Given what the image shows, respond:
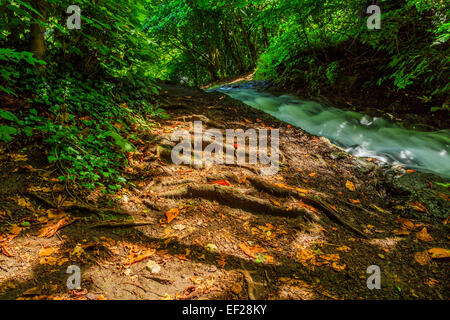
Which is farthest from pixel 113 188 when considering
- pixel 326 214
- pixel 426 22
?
pixel 426 22

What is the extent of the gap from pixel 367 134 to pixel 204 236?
6586 millimetres

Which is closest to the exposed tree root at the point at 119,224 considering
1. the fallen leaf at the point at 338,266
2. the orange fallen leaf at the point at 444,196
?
the fallen leaf at the point at 338,266

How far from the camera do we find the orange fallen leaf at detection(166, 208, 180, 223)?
2298 mm

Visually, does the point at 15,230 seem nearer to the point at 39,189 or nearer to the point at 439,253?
the point at 39,189

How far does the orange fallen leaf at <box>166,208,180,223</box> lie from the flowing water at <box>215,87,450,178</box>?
206 inches

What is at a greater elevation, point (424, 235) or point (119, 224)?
point (119, 224)

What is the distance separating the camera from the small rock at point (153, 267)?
67.5 inches

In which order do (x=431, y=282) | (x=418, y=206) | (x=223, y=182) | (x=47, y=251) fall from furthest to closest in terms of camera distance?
(x=418, y=206) < (x=223, y=182) < (x=431, y=282) < (x=47, y=251)

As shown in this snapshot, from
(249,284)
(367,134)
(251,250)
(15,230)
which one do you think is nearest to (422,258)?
(251,250)

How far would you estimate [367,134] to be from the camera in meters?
6.46

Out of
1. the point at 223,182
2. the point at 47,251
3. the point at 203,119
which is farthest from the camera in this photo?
the point at 203,119

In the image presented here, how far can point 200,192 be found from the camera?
2.73 m

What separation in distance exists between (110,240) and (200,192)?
1156 mm

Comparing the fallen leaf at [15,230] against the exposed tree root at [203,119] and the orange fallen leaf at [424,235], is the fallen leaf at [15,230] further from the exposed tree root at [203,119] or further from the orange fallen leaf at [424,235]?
the orange fallen leaf at [424,235]
